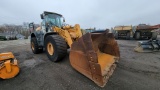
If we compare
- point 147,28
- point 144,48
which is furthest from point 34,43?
point 147,28

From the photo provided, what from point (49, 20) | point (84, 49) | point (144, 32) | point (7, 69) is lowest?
point (7, 69)

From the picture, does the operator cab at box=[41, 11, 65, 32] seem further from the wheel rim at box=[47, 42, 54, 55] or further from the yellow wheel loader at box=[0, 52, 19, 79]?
the yellow wheel loader at box=[0, 52, 19, 79]

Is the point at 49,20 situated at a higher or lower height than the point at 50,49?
higher

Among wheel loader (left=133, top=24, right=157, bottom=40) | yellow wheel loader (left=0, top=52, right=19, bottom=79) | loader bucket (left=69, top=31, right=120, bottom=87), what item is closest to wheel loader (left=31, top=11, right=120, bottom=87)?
loader bucket (left=69, top=31, right=120, bottom=87)

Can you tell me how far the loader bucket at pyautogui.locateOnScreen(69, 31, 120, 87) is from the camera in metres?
2.39

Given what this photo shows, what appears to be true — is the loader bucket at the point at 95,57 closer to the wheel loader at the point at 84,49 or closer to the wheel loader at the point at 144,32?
the wheel loader at the point at 84,49

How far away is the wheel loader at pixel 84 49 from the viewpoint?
2476 millimetres

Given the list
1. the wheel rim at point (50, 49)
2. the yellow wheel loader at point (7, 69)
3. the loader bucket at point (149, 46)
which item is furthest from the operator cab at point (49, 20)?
the loader bucket at point (149, 46)

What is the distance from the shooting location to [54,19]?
5.51m

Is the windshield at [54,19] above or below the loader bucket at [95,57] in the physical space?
above

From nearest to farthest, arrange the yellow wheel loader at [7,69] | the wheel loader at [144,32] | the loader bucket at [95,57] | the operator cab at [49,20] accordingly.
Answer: the loader bucket at [95,57] → the yellow wheel loader at [7,69] → the operator cab at [49,20] → the wheel loader at [144,32]

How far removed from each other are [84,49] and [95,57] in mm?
424

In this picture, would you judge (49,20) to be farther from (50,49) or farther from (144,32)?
(144,32)

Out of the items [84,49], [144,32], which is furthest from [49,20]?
[144,32]
